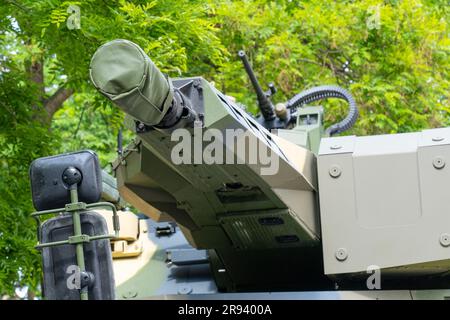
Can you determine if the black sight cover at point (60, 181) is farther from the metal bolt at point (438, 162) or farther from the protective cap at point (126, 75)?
the metal bolt at point (438, 162)

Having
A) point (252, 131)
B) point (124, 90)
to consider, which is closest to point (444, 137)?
point (252, 131)

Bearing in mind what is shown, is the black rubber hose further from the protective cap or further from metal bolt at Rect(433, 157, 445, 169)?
the protective cap

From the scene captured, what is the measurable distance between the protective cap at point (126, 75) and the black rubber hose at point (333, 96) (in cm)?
469

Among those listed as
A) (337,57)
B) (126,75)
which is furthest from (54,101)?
(126,75)

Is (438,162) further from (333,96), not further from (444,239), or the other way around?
(333,96)

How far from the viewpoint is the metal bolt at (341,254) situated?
792cm

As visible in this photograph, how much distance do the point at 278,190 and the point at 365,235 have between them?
0.75m

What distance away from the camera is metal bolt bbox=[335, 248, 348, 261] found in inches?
312

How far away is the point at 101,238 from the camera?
6398mm

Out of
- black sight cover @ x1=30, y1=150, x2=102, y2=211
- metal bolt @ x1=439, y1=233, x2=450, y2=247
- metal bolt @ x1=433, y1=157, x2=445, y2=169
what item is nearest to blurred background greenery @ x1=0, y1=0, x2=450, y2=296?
metal bolt @ x1=433, y1=157, x2=445, y2=169

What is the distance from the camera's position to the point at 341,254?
7.93 meters

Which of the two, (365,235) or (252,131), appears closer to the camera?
(252,131)

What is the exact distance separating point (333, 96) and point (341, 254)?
11.4ft
